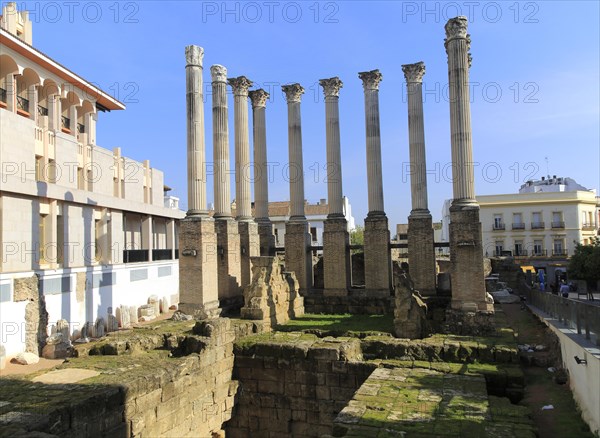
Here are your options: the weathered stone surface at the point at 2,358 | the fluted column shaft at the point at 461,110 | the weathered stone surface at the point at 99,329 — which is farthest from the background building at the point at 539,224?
the weathered stone surface at the point at 2,358

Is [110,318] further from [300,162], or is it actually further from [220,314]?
[300,162]

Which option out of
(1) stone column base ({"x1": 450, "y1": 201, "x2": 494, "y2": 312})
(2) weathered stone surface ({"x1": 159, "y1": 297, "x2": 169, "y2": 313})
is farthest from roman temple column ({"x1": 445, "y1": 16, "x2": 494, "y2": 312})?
(2) weathered stone surface ({"x1": 159, "y1": 297, "x2": 169, "y2": 313})

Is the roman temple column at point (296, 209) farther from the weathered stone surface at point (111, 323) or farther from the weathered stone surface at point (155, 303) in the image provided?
the weathered stone surface at point (155, 303)

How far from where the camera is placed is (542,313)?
1534 centimetres

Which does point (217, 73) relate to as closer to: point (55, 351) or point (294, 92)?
point (294, 92)

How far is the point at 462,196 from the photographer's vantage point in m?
16.2

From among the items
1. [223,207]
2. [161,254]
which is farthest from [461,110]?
[161,254]

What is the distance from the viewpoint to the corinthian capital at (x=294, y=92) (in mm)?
22656

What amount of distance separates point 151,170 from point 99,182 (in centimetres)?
779

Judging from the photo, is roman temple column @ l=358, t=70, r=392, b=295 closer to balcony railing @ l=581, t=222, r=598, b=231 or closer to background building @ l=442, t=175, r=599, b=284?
background building @ l=442, t=175, r=599, b=284

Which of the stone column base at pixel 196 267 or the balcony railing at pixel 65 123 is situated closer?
the stone column base at pixel 196 267

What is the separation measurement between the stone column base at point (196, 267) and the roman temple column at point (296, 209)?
177 inches

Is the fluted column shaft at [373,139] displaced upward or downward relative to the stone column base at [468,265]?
upward

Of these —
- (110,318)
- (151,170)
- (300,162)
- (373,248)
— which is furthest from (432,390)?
(151,170)
